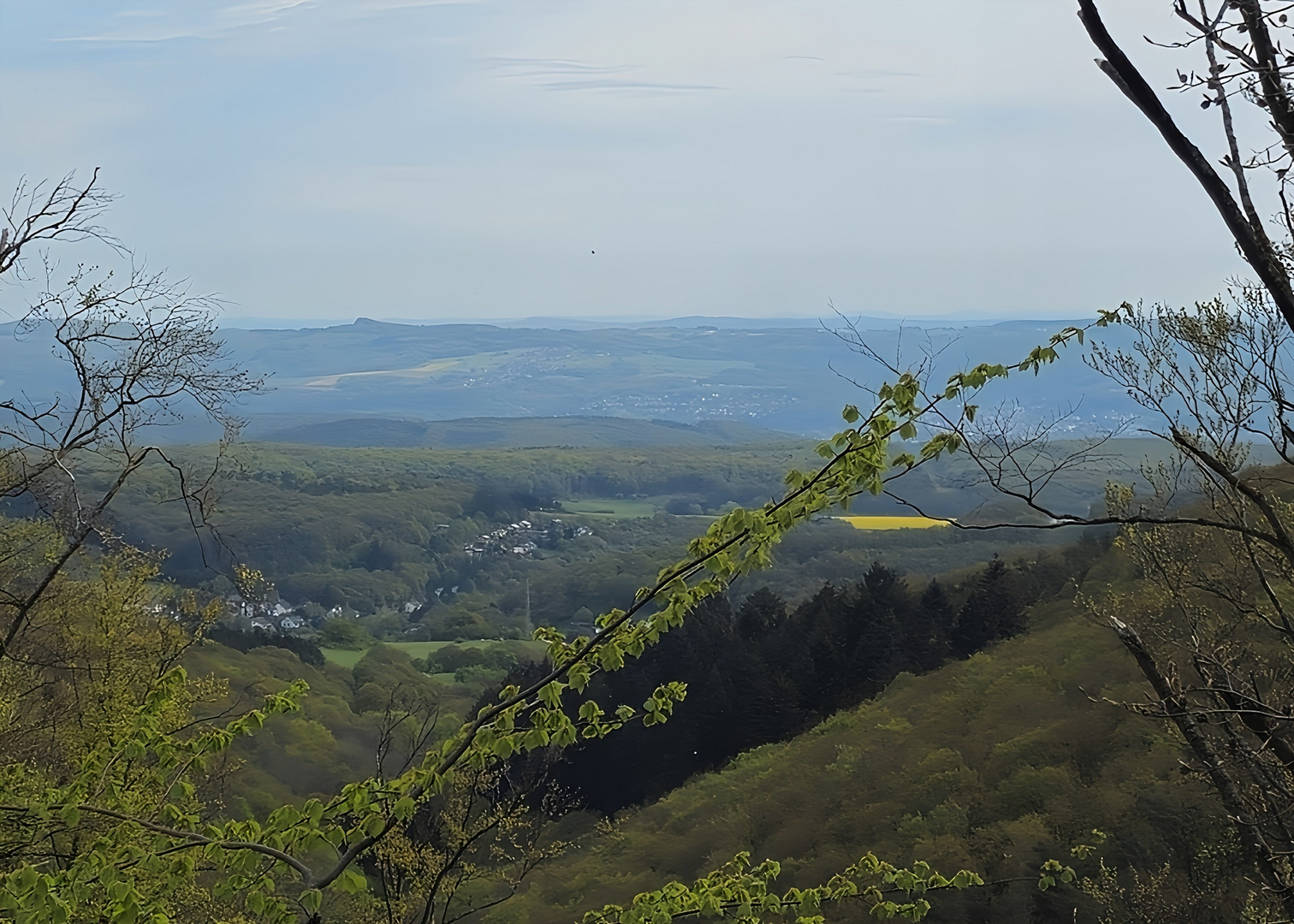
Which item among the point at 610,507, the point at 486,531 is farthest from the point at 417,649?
the point at 610,507

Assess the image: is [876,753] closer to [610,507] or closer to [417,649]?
[417,649]

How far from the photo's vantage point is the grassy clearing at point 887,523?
120 meters

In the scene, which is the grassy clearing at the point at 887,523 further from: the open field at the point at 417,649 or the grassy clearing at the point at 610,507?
the open field at the point at 417,649

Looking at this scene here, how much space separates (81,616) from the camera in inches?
757

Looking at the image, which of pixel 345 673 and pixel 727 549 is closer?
pixel 727 549

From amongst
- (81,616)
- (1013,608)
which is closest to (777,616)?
(1013,608)

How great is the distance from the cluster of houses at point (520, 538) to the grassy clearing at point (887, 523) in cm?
4185

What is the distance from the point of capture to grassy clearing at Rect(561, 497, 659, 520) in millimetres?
163875

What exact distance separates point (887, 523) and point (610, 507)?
2298 inches

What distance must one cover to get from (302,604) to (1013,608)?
297ft

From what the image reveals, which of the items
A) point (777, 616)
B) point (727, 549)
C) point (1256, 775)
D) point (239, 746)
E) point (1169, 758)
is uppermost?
point (727, 549)

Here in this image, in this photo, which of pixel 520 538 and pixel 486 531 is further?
pixel 486 531

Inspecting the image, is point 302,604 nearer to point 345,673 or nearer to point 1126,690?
point 345,673

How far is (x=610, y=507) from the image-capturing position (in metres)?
173
